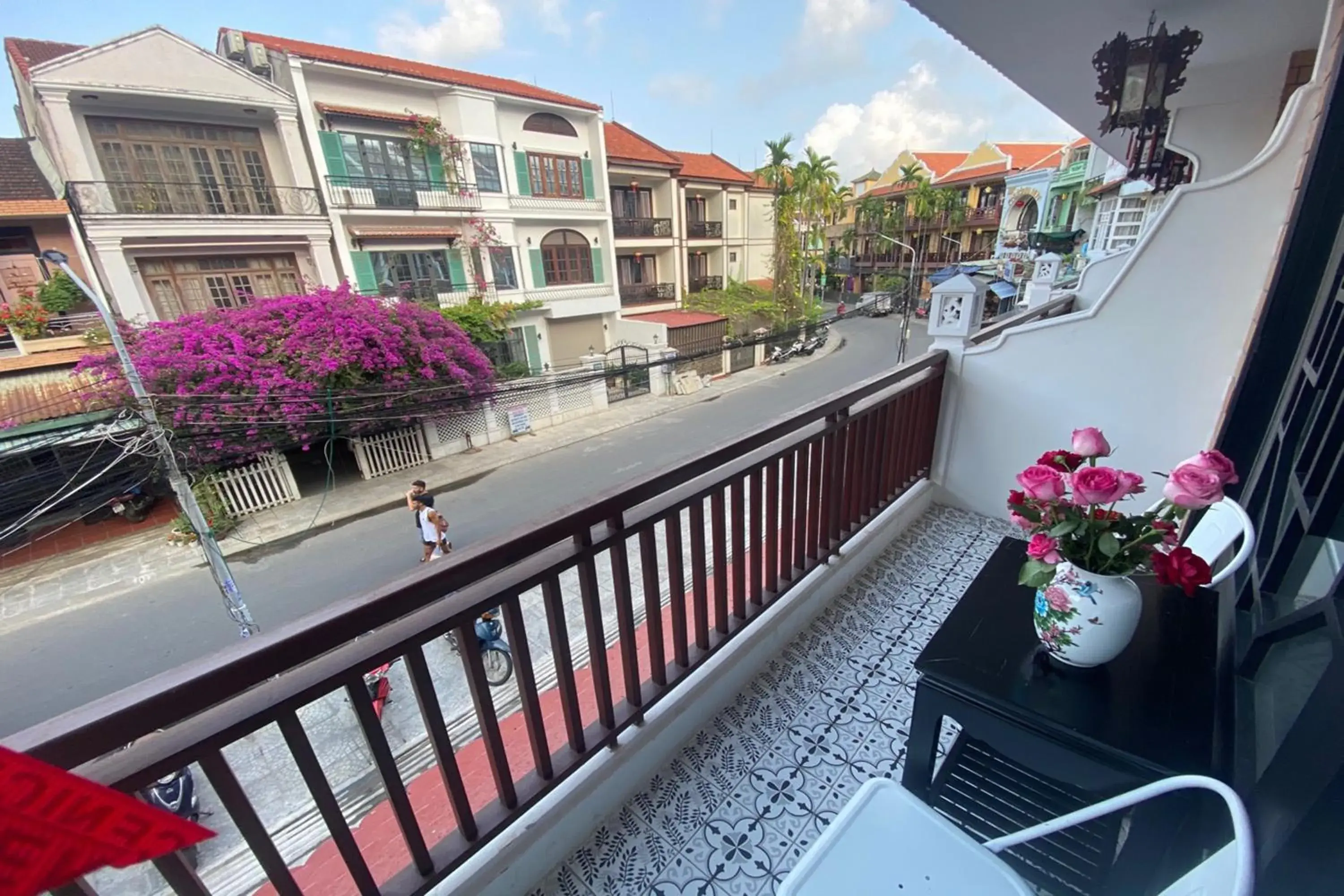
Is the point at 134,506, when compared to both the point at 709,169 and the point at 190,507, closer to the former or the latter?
the point at 190,507

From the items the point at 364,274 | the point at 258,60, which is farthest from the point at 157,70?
the point at 364,274

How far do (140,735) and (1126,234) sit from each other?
28.4 ft

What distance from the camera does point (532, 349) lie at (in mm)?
10031

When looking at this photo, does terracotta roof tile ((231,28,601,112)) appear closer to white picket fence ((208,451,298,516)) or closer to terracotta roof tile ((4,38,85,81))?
terracotta roof tile ((4,38,85,81))

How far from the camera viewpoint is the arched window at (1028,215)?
661 inches

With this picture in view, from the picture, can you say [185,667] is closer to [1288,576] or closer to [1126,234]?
[1288,576]

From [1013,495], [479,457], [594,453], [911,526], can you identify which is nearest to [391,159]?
[479,457]

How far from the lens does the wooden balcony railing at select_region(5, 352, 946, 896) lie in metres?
0.61

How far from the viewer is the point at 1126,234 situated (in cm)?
596

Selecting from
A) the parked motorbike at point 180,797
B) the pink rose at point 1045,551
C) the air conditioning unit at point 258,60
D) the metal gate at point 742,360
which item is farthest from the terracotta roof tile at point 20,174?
the metal gate at point 742,360

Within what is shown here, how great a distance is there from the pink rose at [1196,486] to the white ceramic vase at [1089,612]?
15 centimetres

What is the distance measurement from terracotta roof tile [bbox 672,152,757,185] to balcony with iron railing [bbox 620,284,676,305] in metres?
2.66

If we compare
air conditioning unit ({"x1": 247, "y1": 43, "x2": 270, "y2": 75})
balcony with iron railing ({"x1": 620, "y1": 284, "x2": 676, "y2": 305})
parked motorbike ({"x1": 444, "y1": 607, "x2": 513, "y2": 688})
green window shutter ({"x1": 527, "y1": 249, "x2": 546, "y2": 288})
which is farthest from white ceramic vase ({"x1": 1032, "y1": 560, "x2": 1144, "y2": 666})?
balcony with iron railing ({"x1": 620, "y1": 284, "x2": 676, "y2": 305})

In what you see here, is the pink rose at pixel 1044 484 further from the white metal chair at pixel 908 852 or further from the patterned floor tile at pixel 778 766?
the patterned floor tile at pixel 778 766
